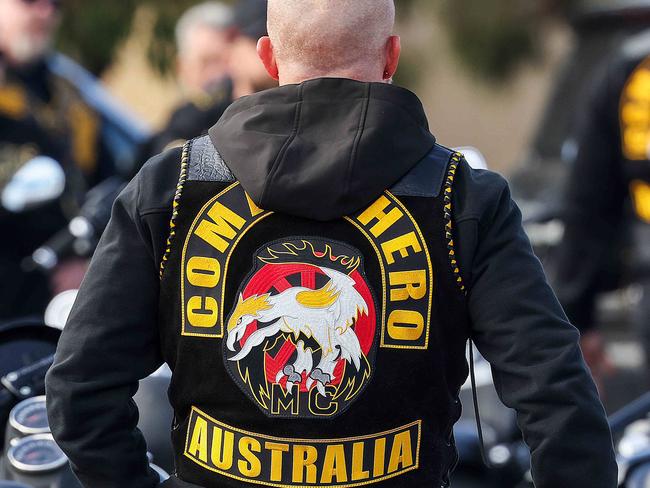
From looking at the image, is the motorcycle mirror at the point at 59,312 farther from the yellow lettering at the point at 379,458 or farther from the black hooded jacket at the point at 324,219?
the yellow lettering at the point at 379,458

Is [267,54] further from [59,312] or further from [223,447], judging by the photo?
[59,312]

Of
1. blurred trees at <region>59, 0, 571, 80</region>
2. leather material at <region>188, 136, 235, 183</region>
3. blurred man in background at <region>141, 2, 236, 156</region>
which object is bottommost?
blurred trees at <region>59, 0, 571, 80</region>

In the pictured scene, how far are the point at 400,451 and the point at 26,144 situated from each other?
3342mm

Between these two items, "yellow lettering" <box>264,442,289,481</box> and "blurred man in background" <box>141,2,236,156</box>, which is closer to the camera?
"yellow lettering" <box>264,442,289,481</box>

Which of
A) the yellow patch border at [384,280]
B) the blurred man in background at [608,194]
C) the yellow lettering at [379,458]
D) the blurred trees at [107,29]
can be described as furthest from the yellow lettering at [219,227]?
the blurred trees at [107,29]

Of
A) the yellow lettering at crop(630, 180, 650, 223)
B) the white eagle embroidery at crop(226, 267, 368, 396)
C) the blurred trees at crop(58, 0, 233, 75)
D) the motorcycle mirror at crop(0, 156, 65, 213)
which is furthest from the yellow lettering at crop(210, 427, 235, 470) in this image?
the blurred trees at crop(58, 0, 233, 75)

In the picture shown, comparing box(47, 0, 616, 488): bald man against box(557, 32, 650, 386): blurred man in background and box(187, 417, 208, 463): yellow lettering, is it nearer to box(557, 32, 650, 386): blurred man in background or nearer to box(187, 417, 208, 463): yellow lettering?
box(187, 417, 208, 463): yellow lettering

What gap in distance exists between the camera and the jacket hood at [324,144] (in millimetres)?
1949

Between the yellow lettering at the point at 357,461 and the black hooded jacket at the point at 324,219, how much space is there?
0.24 metres

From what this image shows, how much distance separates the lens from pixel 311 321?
6.52 feet

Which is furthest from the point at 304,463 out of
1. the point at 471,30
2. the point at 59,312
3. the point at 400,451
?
the point at 471,30

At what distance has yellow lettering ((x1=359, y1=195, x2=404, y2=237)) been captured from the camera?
198 cm

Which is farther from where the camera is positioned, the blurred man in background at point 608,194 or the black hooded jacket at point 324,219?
the blurred man in background at point 608,194

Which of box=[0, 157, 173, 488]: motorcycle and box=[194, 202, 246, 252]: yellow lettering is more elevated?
box=[194, 202, 246, 252]: yellow lettering
